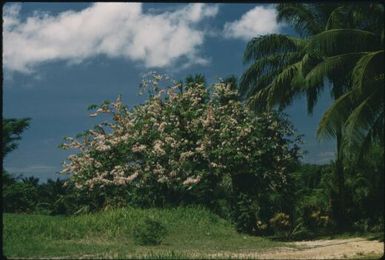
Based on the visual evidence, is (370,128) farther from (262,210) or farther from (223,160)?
(223,160)

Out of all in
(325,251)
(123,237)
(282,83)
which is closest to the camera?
(325,251)

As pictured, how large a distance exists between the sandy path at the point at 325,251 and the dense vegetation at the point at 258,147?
205 centimetres

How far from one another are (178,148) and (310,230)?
220 inches

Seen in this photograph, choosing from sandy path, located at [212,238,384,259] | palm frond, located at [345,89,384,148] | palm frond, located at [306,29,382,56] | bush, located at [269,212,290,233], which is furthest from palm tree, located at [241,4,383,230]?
sandy path, located at [212,238,384,259]

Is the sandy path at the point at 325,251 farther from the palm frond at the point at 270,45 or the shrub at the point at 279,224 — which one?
the palm frond at the point at 270,45

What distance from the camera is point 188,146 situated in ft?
68.8

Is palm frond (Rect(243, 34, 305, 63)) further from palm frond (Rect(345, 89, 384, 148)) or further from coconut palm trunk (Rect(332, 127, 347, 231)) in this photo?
palm frond (Rect(345, 89, 384, 148))

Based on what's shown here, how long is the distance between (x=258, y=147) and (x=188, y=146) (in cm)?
291

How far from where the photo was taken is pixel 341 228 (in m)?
17.4

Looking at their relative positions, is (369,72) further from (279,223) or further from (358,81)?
(279,223)

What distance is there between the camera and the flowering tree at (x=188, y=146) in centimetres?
1917

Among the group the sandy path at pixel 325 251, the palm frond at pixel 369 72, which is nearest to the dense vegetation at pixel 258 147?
the palm frond at pixel 369 72

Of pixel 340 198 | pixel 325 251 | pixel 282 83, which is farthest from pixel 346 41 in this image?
pixel 340 198

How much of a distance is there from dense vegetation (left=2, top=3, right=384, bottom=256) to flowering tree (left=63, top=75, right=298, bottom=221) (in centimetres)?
4
